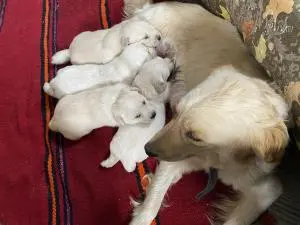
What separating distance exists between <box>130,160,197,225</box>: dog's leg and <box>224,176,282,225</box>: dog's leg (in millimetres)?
225

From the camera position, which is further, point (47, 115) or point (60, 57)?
point (60, 57)

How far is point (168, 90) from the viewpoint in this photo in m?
1.93

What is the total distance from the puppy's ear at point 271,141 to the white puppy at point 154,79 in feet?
2.01

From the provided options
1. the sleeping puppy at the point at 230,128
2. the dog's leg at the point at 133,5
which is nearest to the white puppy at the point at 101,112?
the sleeping puppy at the point at 230,128

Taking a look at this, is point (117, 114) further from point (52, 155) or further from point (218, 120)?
point (218, 120)

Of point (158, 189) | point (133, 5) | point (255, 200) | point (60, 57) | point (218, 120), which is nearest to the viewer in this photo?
point (218, 120)

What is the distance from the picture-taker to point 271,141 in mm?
1296

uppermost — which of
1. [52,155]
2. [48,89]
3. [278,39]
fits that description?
[278,39]

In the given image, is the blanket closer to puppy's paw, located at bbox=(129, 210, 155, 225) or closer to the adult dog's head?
puppy's paw, located at bbox=(129, 210, 155, 225)

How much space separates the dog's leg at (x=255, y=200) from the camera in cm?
156

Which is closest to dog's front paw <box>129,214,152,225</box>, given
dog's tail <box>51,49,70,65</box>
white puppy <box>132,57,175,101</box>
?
white puppy <box>132,57,175,101</box>

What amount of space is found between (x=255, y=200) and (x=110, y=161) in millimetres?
569

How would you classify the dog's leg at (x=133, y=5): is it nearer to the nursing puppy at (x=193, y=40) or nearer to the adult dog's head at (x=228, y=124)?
the nursing puppy at (x=193, y=40)

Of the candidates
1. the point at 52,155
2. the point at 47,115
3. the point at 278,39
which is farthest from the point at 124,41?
the point at 278,39
